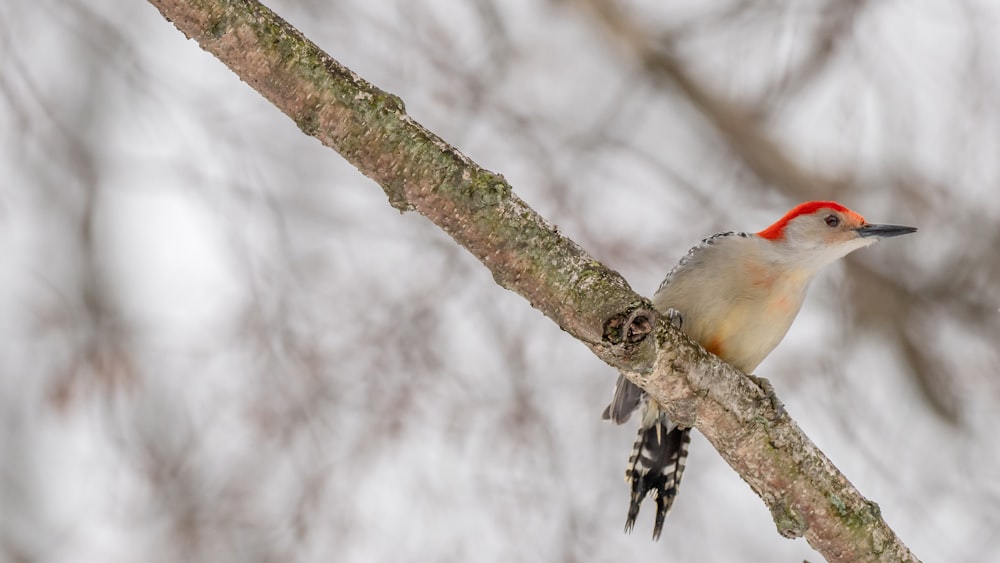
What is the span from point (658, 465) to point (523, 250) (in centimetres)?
262

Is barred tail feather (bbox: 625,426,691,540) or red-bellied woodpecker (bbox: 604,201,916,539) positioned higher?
red-bellied woodpecker (bbox: 604,201,916,539)

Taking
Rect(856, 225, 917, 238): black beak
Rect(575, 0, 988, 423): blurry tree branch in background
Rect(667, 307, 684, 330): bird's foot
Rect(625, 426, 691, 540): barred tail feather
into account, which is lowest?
Rect(625, 426, 691, 540): barred tail feather

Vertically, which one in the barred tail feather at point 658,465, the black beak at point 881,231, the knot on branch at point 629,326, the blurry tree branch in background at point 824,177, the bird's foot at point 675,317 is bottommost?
the knot on branch at point 629,326

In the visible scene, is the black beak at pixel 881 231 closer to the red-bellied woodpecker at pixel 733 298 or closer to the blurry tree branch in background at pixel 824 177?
the red-bellied woodpecker at pixel 733 298

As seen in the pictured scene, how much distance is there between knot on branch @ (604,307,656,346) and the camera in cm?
314

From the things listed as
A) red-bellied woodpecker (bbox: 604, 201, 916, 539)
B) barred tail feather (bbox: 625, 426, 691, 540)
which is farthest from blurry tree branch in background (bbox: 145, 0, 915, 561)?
barred tail feather (bbox: 625, 426, 691, 540)

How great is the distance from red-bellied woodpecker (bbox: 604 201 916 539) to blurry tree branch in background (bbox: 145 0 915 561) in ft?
4.35

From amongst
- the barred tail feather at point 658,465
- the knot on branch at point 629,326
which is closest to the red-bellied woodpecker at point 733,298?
the barred tail feather at point 658,465

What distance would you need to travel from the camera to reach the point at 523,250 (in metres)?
3.12

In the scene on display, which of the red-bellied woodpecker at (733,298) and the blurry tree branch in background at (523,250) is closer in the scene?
the blurry tree branch in background at (523,250)

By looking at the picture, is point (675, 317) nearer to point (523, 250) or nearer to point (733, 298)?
point (733, 298)

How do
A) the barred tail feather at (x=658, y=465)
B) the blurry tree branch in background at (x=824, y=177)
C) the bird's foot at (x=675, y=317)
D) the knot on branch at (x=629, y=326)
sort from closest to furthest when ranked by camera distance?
the knot on branch at (x=629, y=326) → the bird's foot at (x=675, y=317) → the barred tail feather at (x=658, y=465) → the blurry tree branch in background at (x=824, y=177)

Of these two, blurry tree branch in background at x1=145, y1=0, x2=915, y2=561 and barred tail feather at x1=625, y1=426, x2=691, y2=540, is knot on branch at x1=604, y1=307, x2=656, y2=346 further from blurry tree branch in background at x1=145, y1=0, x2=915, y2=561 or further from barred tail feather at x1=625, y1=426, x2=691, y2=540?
barred tail feather at x1=625, y1=426, x2=691, y2=540

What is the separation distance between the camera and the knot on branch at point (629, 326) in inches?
124
